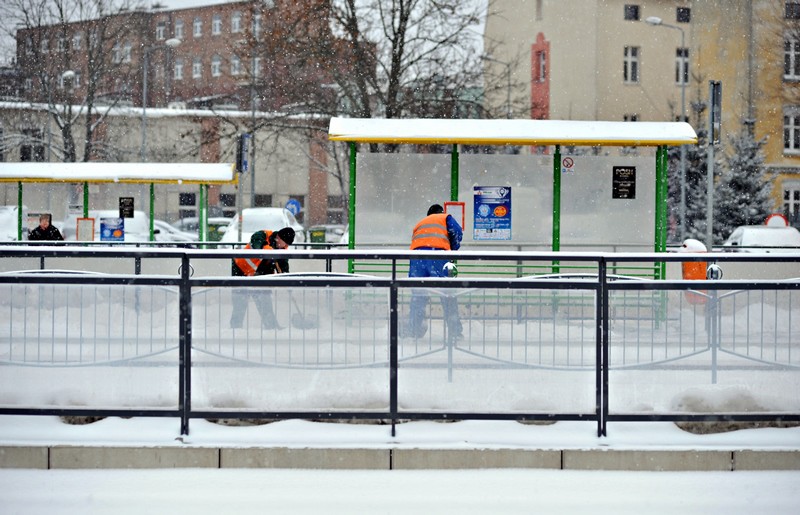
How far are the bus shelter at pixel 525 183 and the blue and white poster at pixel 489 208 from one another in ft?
0.05

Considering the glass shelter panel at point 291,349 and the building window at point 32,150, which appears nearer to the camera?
the glass shelter panel at point 291,349

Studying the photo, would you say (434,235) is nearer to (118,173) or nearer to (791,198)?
(118,173)

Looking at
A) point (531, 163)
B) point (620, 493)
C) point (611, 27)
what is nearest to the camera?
point (620, 493)

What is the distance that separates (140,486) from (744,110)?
48.5 metres

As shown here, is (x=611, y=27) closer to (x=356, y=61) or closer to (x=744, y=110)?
(x=744, y=110)

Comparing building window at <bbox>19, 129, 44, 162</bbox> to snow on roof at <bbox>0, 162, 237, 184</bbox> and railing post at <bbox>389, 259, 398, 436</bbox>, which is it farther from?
railing post at <bbox>389, 259, 398, 436</bbox>

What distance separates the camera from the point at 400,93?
94.7 ft

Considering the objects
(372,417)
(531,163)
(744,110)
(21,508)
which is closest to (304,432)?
(372,417)

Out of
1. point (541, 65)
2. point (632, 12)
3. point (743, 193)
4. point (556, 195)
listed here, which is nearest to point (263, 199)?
point (541, 65)

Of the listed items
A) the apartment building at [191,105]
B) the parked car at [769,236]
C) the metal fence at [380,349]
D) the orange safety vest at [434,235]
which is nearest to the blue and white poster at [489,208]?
the orange safety vest at [434,235]

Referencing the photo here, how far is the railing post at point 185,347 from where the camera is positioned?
7.65 metres

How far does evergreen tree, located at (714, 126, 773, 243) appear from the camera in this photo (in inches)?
1619

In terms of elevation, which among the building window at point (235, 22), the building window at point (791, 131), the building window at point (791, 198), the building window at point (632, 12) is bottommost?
the building window at point (791, 198)

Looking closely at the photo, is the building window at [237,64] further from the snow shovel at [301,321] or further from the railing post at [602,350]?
the railing post at [602,350]
